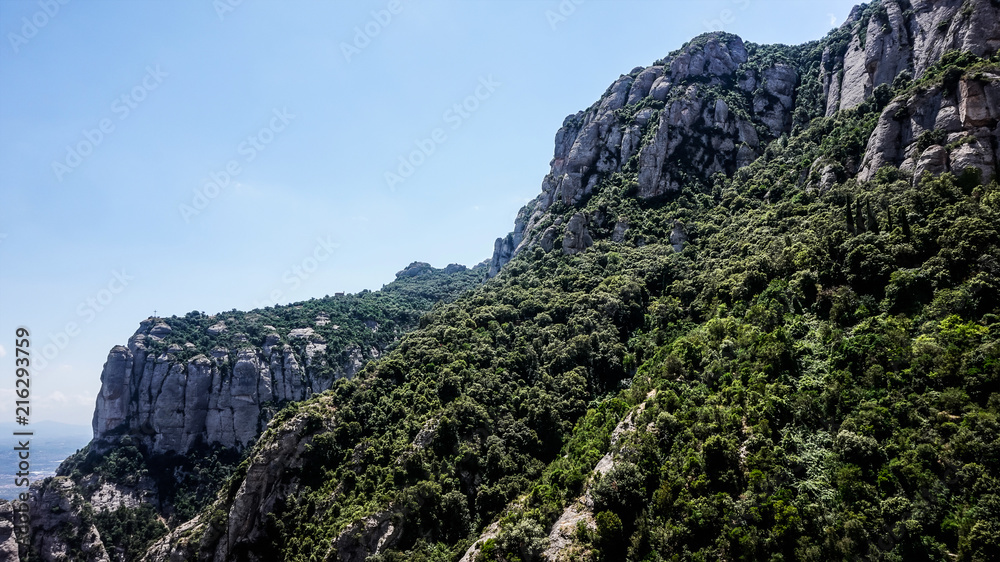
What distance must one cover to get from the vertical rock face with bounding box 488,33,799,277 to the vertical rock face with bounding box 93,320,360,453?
76.3 m

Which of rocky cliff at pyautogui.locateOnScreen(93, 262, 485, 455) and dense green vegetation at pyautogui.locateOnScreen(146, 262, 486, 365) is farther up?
dense green vegetation at pyautogui.locateOnScreen(146, 262, 486, 365)

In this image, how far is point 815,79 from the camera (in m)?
123

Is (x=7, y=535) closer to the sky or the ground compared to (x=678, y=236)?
closer to the ground

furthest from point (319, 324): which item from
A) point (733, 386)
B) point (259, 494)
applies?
point (733, 386)

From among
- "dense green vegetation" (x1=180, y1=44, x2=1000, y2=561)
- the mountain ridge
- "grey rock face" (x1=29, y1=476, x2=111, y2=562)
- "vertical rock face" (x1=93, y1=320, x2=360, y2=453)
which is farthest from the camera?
"vertical rock face" (x1=93, y1=320, x2=360, y2=453)

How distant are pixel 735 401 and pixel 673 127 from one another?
97.7 meters

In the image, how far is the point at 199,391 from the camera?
12019cm

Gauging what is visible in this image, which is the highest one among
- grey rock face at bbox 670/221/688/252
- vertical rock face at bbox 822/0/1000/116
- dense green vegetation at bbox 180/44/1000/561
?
vertical rock face at bbox 822/0/1000/116

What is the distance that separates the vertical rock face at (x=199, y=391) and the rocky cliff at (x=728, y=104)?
245ft

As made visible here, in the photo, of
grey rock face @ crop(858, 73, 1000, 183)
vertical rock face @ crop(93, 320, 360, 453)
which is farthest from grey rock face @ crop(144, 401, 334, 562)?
grey rock face @ crop(858, 73, 1000, 183)

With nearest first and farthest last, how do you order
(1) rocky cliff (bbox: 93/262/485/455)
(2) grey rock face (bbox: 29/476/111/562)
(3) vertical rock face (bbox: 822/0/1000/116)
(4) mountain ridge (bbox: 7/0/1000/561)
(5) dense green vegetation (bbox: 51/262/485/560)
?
(4) mountain ridge (bbox: 7/0/1000/561)
(3) vertical rock face (bbox: 822/0/1000/116)
(2) grey rock face (bbox: 29/476/111/562)
(5) dense green vegetation (bbox: 51/262/485/560)
(1) rocky cliff (bbox: 93/262/485/455)

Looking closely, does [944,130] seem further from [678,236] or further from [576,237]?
[576,237]

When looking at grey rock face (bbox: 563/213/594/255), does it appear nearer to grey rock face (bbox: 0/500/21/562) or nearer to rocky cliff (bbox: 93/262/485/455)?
rocky cliff (bbox: 93/262/485/455)

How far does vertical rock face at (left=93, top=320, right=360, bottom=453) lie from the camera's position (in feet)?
382
